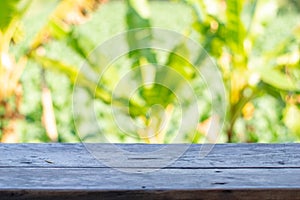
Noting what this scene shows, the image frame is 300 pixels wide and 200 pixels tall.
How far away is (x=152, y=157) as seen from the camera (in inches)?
45.5

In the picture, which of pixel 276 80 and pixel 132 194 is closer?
pixel 132 194

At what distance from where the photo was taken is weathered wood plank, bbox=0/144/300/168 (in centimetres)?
111

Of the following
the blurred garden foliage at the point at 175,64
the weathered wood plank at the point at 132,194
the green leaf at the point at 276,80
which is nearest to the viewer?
the weathered wood plank at the point at 132,194

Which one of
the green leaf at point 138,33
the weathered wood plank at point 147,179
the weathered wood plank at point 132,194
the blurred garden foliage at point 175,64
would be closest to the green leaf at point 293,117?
the blurred garden foliage at point 175,64

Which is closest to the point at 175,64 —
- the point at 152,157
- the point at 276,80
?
the point at 276,80

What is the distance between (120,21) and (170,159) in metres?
5.82

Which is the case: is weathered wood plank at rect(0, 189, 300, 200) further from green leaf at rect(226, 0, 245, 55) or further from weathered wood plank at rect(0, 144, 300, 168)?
green leaf at rect(226, 0, 245, 55)

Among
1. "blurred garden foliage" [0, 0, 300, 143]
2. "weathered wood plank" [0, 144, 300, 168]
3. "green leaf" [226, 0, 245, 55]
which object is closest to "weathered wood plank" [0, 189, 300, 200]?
"weathered wood plank" [0, 144, 300, 168]

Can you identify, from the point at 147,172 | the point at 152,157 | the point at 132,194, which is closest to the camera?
the point at 132,194

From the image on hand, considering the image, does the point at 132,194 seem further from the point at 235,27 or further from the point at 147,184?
the point at 235,27

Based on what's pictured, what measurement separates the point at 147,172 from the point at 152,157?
0.35 feet

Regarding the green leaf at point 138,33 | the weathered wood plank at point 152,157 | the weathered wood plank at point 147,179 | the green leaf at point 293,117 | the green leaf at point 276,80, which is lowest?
the weathered wood plank at point 147,179

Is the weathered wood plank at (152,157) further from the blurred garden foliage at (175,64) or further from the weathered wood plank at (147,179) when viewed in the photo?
the blurred garden foliage at (175,64)

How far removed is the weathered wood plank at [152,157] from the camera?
1113 millimetres
